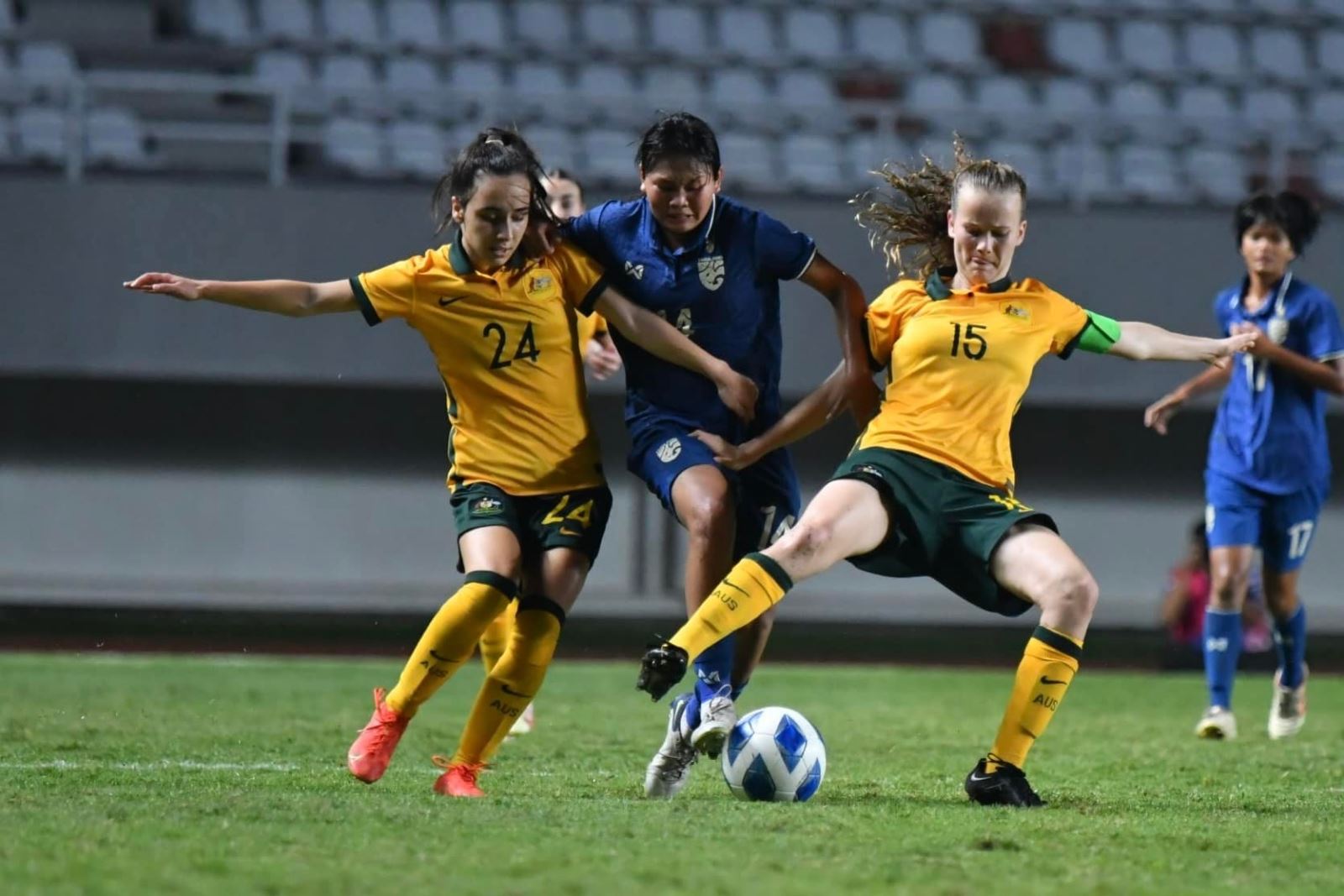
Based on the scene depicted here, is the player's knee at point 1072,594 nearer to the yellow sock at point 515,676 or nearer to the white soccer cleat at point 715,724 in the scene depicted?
the white soccer cleat at point 715,724

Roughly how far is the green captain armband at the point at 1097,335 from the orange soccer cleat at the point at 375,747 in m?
2.09

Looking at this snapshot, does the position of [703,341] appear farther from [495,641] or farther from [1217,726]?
[1217,726]

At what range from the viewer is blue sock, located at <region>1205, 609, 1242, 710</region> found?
23.6 ft

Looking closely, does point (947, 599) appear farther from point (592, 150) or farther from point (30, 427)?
point (30, 427)

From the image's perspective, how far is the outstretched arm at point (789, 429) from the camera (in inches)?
192

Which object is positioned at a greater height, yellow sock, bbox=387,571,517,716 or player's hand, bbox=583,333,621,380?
player's hand, bbox=583,333,621,380

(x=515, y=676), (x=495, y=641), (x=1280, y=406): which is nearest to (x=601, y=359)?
(x=495, y=641)

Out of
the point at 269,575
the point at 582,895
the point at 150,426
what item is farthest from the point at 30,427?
the point at 582,895

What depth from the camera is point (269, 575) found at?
13523mm

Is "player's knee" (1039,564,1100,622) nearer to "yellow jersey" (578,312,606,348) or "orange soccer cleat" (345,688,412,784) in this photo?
"orange soccer cleat" (345,688,412,784)

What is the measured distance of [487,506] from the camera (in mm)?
4660

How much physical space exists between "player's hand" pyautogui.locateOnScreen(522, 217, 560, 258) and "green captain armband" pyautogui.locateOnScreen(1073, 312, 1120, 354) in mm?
1474

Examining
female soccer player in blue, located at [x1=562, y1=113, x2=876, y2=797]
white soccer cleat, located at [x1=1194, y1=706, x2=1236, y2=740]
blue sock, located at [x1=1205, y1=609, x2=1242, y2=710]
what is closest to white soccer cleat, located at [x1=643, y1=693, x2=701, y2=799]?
female soccer player in blue, located at [x1=562, y1=113, x2=876, y2=797]

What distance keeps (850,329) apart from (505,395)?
3.24 ft
